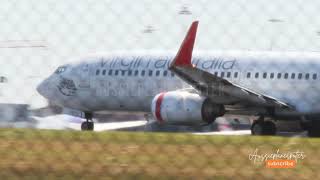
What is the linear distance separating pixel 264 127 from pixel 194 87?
2278 mm

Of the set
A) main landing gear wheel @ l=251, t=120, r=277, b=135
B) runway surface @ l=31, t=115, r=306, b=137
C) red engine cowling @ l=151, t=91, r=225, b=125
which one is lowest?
runway surface @ l=31, t=115, r=306, b=137

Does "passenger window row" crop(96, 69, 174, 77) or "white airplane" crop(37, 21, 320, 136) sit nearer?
"white airplane" crop(37, 21, 320, 136)

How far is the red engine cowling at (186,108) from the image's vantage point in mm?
23047

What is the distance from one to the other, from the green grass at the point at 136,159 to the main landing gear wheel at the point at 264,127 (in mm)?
12262

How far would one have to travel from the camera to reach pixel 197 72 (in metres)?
23.1

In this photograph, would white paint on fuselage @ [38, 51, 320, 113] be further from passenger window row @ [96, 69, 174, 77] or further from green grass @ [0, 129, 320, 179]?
green grass @ [0, 129, 320, 179]

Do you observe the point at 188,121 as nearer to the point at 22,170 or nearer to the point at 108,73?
the point at 108,73

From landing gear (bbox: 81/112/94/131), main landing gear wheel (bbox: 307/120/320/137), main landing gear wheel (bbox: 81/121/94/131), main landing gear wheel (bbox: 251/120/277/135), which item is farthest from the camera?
landing gear (bbox: 81/112/94/131)

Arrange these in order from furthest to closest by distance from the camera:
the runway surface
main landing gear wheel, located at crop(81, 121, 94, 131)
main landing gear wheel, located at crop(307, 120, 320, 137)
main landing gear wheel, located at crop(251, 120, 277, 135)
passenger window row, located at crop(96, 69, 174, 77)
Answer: main landing gear wheel, located at crop(81, 121, 94, 131), passenger window row, located at crop(96, 69, 174, 77), the runway surface, main landing gear wheel, located at crop(307, 120, 320, 137), main landing gear wheel, located at crop(251, 120, 277, 135)

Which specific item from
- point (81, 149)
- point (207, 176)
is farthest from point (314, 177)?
point (81, 149)

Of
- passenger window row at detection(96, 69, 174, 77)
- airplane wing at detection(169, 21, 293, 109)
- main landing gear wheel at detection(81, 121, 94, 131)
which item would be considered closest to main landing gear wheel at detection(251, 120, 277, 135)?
airplane wing at detection(169, 21, 293, 109)

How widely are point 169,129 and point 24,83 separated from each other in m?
24.4

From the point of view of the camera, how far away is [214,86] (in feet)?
77.4

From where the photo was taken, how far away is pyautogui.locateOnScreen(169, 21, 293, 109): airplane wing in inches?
908
